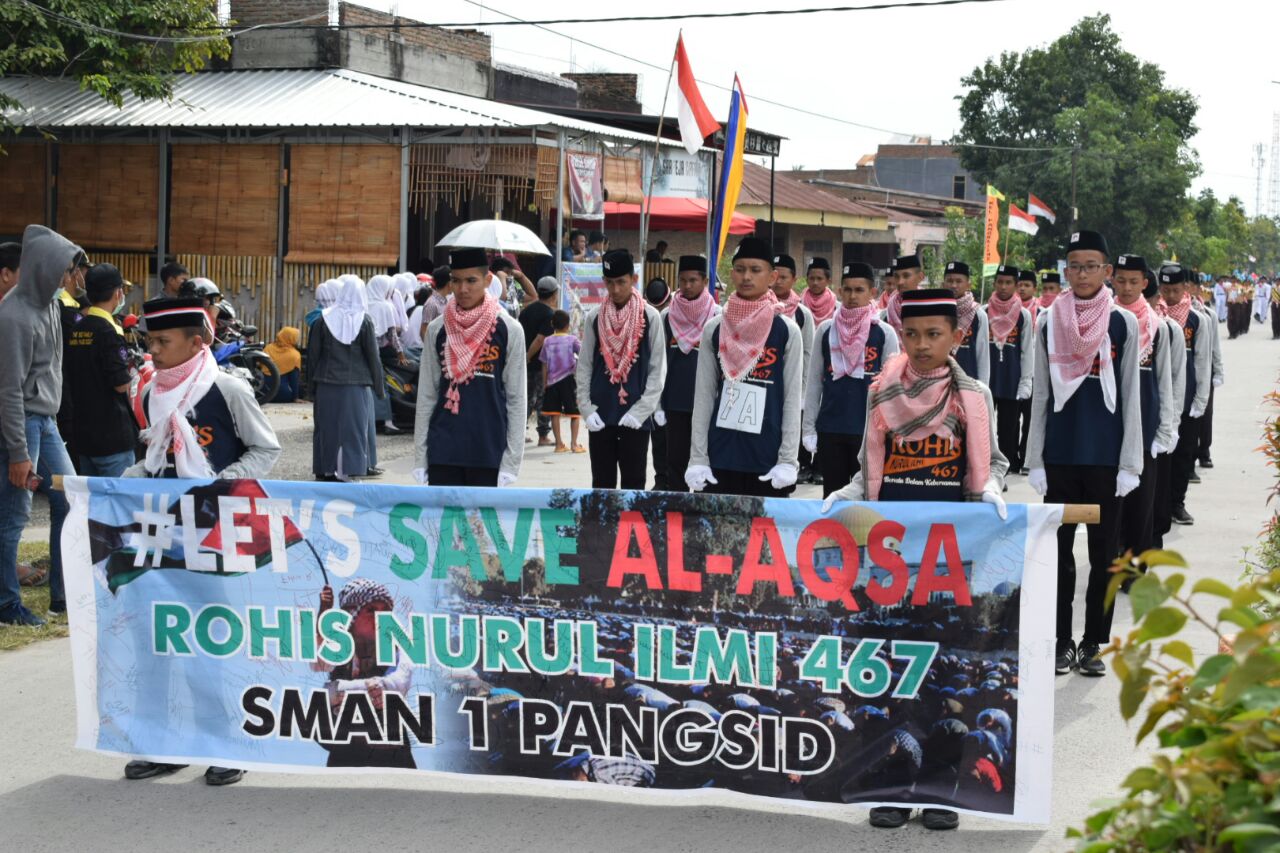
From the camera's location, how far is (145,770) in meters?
5.80

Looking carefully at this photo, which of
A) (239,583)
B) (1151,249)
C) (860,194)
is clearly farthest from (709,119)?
(1151,249)

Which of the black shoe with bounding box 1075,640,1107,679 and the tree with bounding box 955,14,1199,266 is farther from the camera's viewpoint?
the tree with bounding box 955,14,1199,266

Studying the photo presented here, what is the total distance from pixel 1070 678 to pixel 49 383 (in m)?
5.68

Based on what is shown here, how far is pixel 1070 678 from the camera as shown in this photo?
7.38 meters

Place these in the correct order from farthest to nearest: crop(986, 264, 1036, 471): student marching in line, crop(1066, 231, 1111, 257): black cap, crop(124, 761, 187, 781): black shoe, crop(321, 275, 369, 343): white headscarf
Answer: crop(986, 264, 1036, 471): student marching in line
crop(321, 275, 369, 343): white headscarf
crop(1066, 231, 1111, 257): black cap
crop(124, 761, 187, 781): black shoe

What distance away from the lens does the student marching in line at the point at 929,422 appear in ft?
18.3

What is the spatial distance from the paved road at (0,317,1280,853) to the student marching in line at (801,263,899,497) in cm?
407

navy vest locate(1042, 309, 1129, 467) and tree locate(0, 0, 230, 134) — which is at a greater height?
tree locate(0, 0, 230, 134)

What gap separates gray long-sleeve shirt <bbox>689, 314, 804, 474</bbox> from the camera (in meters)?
7.75

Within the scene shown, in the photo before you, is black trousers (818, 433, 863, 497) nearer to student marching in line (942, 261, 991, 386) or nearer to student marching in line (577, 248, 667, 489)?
student marching in line (577, 248, 667, 489)

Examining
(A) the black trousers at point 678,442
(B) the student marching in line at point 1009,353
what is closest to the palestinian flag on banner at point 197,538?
(A) the black trousers at point 678,442

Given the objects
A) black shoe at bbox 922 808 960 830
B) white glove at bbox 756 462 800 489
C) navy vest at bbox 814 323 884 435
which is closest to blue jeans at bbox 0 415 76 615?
white glove at bbox 756 462 800 489

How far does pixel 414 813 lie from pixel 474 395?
293 cm

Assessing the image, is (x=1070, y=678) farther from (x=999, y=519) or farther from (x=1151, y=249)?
(x=1151, y=249)
